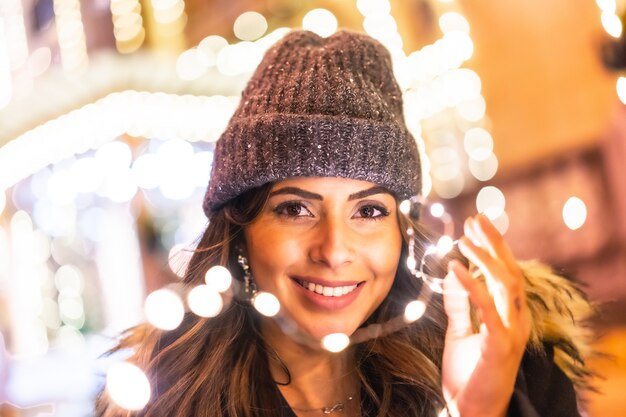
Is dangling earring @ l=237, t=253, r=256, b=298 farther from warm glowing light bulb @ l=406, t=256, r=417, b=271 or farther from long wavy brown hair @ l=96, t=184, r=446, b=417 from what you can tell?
warm glowing light bulb @ l=406, t=256, r=417, b=271

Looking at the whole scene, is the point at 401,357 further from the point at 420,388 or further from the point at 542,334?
the point at 542,334

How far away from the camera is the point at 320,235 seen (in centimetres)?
143

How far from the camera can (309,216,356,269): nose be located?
4.56ft

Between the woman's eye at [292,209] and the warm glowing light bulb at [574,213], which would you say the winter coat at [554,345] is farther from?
the warm glowing light bulb at [574,213]

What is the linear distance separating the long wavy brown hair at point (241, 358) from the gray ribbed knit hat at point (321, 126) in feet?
0.29

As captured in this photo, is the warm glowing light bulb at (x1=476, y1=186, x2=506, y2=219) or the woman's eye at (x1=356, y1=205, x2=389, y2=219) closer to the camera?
the woman's eye at (x1=356, y1=205, x2=389, y2=219)

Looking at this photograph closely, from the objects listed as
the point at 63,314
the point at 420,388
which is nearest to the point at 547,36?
the point at 420,388

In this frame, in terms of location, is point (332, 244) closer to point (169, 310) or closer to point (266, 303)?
point (266, 303)

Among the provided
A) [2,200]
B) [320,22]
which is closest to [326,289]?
[320,22]

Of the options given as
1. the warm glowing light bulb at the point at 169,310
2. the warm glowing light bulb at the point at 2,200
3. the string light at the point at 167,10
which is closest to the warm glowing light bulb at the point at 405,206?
the warm glowing light bulb at the point at 169,310

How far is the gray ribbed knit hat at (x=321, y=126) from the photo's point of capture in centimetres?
142

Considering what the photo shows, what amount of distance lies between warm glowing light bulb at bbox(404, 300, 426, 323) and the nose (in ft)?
1.15

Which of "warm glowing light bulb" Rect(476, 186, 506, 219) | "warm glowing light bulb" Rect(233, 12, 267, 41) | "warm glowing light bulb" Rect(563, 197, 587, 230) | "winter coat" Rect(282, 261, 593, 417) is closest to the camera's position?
"winter coat" Rect(282, 261, 593, 417)

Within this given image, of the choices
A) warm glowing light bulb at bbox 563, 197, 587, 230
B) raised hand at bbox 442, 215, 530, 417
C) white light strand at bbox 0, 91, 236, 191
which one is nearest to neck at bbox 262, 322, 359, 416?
raised hand at bbox 442, 215, 530, 417
